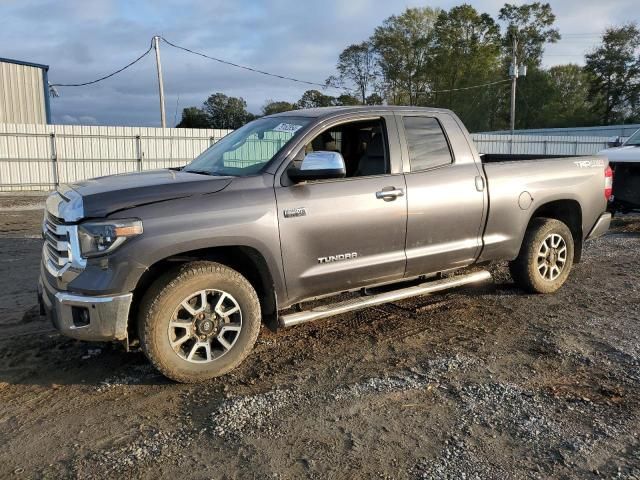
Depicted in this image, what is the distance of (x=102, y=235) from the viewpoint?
3416mm

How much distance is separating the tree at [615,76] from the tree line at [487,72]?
0.09 metres

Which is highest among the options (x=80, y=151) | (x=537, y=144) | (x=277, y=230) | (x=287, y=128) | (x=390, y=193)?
(x=537, y=144)

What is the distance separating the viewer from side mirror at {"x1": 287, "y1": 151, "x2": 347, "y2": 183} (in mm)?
3939

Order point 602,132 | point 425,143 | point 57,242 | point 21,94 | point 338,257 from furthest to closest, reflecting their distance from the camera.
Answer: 1. point 602,132
2. point 21,94
3. point 425,143
4. point 338,257
5. point 57,242

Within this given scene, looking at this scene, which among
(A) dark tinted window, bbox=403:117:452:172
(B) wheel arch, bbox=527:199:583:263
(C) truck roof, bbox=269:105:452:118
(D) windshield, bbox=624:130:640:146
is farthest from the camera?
(D) windshield, bbox=624:130:640:146

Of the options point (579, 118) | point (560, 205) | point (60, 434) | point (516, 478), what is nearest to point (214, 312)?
point (60, 434)

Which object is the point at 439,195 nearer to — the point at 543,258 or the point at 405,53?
the point at 543,258

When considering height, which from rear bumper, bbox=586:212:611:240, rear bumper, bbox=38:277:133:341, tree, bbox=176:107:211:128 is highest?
tree, bbox=176:107:211:128

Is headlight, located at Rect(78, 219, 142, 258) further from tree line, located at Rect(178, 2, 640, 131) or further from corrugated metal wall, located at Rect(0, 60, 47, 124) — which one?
tree line, located at Rect(178, 2, 640, 131)

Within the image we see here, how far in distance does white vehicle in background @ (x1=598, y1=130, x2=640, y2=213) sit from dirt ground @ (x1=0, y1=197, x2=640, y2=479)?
4536mm

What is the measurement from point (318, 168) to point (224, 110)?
177ft

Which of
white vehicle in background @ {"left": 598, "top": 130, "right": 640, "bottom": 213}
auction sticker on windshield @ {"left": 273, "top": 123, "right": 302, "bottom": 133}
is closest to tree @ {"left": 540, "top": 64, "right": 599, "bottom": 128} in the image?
white vehicle in background @ {"left": 598, "top": 130, "right": 640, "bottom": 213}

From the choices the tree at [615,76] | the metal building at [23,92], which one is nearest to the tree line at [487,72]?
the tree at [615,76]

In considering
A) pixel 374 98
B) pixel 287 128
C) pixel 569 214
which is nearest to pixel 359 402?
pixel 287 128
